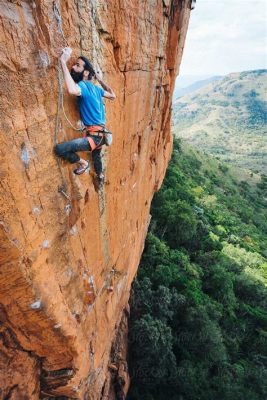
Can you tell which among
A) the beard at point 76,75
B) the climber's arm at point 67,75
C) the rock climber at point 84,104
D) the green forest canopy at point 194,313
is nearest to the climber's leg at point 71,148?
the rock climber at point 84,104

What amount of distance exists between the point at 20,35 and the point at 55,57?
78 cm

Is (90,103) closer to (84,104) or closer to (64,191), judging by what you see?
(84,104)

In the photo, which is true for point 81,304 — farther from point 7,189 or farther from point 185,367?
point 185,367

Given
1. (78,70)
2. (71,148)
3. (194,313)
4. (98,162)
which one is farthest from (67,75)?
(194,313)

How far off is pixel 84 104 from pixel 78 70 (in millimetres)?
611

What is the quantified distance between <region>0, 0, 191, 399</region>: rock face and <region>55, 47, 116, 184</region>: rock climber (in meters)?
0.21

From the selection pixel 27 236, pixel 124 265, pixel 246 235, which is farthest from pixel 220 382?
pixel 246 235

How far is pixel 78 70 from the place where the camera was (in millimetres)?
5820

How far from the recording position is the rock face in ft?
16.3

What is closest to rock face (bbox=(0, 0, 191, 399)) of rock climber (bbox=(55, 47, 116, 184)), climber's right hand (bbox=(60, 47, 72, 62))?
climber's right hand (bbox=(60, 47, 72, 62))

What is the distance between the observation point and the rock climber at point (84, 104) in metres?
5.56

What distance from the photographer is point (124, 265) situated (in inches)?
495

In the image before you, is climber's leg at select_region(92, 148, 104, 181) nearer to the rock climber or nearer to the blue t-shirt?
the rock climber

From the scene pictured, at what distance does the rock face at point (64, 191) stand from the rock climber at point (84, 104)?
0.68 ft
